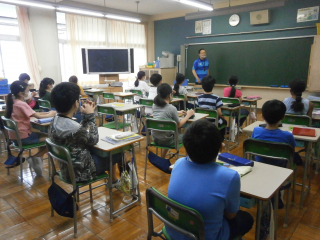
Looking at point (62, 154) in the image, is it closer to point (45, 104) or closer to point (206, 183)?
point (206, 183)

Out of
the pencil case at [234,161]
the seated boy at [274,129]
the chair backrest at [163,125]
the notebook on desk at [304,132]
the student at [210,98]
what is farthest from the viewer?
the student at [210,98]

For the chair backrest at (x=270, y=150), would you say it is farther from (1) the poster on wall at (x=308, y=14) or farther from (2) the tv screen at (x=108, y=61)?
(2) the tv screen at (x=108, y=61)

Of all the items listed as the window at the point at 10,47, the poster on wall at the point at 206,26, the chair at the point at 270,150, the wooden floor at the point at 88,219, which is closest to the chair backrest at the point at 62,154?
the wooden floor at the point at 88,219

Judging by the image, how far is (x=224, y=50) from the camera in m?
7.30

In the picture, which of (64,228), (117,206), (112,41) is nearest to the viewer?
(64,228)

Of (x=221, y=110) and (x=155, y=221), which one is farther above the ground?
(x=221, y=110)

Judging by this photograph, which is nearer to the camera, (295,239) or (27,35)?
(295,239)

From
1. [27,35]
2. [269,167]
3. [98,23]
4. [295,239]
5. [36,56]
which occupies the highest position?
[98,23]

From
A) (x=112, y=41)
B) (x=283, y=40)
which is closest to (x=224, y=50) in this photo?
(x=283, y=40)

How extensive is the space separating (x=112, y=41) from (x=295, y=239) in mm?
7589

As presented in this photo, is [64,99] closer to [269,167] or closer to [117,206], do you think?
[117,206]

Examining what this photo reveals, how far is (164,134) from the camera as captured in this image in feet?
9.52

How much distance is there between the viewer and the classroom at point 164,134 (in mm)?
1221

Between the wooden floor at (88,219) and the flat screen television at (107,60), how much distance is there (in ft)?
15.6
